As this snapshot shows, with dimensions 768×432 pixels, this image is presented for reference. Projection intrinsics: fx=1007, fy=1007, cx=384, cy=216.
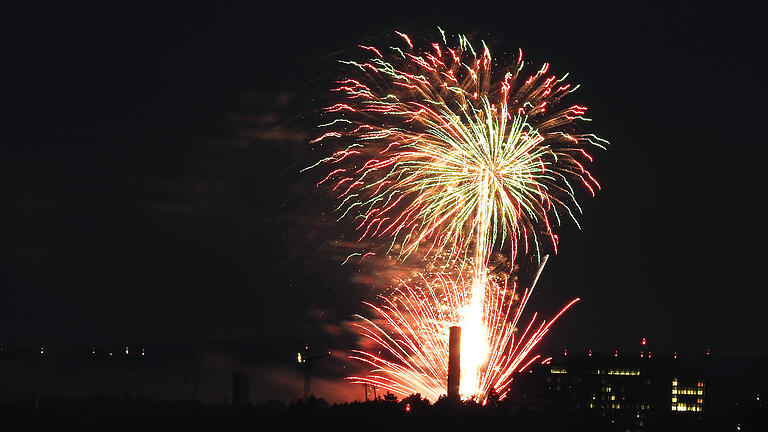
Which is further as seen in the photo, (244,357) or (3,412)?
(244,357)

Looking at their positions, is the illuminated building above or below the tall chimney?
below

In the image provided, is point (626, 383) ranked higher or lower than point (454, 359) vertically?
lower

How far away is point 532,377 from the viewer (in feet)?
401

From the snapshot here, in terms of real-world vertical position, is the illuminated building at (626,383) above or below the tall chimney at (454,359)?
below

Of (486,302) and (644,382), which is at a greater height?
(486,302)

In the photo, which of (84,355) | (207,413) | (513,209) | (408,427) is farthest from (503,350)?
(84,355)

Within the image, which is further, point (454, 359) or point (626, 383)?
point (626, 383)

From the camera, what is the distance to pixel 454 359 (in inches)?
Result: 1807

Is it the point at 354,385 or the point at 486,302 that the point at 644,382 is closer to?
the point at 354,385

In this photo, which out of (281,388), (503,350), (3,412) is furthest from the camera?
(281,388)

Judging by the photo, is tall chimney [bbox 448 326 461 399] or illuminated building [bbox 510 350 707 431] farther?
illuminated building [bbox 510 350 707 431]

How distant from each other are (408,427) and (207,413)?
722cm

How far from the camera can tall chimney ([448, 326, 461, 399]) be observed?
45906 millimetres

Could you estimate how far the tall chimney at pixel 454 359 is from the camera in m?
45.9
